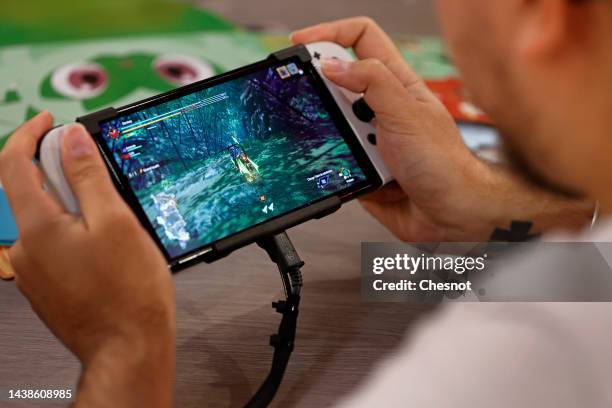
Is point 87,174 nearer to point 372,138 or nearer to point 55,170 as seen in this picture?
point 55,170

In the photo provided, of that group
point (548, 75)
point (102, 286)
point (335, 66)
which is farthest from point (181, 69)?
point (548, 75)

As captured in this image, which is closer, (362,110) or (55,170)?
(55,170)

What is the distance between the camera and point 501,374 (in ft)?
1.44

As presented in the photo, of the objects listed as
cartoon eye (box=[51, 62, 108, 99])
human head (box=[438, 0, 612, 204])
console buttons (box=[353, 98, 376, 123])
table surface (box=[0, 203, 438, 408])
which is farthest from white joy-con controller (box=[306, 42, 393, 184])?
cartoon eye (box=[51, 62, 108, 99])

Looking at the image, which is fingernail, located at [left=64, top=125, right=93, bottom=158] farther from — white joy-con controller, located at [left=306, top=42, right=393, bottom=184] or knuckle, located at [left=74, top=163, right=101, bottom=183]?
white joy-con controller, located at [left=306, top=42, right=393, bottom=184]

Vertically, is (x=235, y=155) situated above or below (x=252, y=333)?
above

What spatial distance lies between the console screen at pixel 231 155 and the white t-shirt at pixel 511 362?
1.02ft

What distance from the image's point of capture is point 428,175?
85 centimetres

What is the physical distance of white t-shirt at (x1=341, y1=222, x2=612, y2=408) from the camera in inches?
16.9

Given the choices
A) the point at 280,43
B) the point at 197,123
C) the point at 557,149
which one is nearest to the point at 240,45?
the point at 280,43

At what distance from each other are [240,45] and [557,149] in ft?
2.83

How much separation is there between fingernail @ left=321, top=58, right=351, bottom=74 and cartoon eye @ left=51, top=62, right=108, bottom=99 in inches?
16.8

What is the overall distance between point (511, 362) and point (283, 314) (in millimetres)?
335

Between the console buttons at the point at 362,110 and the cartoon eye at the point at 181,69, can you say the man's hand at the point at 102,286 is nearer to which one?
the console buttons at the point at 362,110
